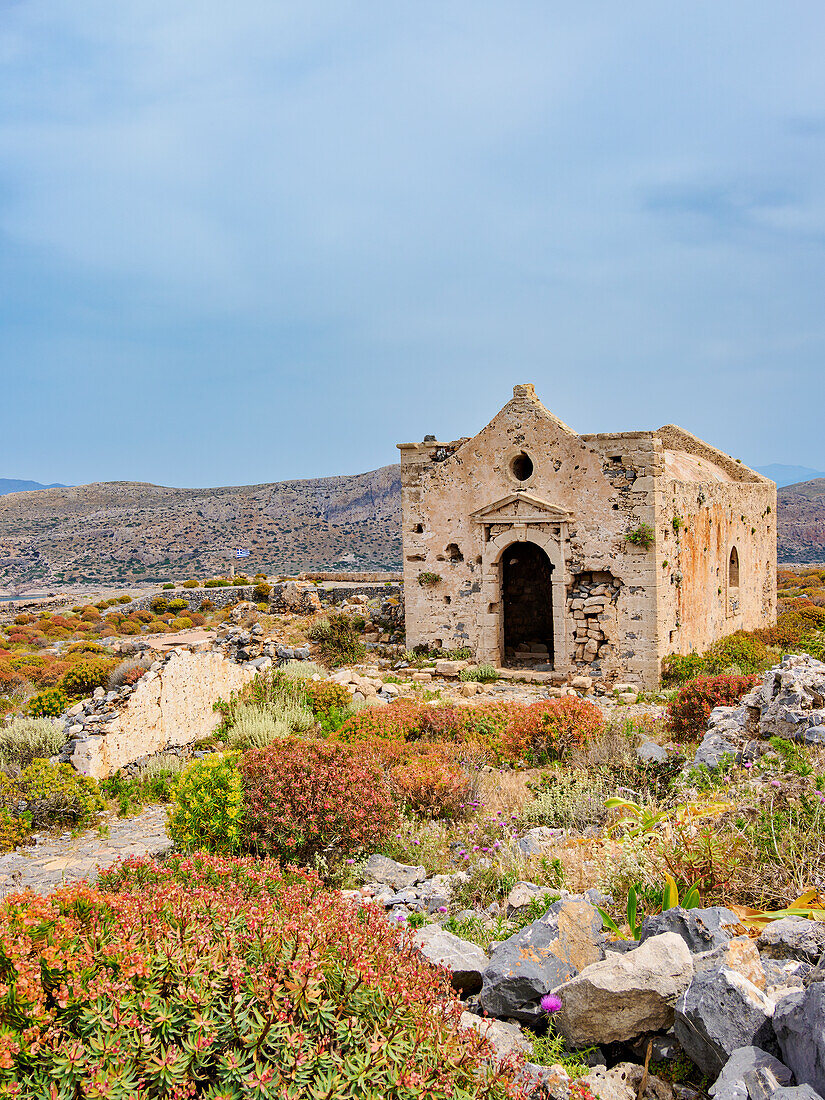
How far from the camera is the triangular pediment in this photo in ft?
50.9

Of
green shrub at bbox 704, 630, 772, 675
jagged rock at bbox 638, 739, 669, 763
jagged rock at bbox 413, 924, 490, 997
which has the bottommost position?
jagged rock at bbox 413, 924, 490, 997

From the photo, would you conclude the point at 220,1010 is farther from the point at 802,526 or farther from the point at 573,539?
the point at 802,526

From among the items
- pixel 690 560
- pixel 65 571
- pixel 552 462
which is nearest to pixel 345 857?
pixel 552 462

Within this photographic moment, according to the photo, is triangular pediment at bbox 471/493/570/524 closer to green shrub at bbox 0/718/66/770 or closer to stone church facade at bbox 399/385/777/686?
stone church facade at bbox 399/385/777/686

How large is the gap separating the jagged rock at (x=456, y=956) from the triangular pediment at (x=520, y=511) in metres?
11.5

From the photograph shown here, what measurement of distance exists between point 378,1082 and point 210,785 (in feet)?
14.1

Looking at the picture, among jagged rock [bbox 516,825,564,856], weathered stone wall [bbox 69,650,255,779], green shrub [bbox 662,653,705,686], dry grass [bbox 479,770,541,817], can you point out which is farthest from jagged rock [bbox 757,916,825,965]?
green shrub [bbox 662,653,705,686]

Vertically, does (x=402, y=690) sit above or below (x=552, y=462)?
below

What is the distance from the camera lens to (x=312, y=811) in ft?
21.8

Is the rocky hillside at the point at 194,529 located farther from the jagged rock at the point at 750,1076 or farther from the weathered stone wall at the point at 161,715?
the jagged rock at the point at 750,1076

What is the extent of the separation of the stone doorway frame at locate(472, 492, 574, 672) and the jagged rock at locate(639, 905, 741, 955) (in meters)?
11.6

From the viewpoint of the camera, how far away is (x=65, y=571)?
58156 millimetres

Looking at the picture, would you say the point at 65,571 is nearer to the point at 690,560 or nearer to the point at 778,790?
the point at 690,560

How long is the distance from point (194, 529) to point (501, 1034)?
6590 centimetres
